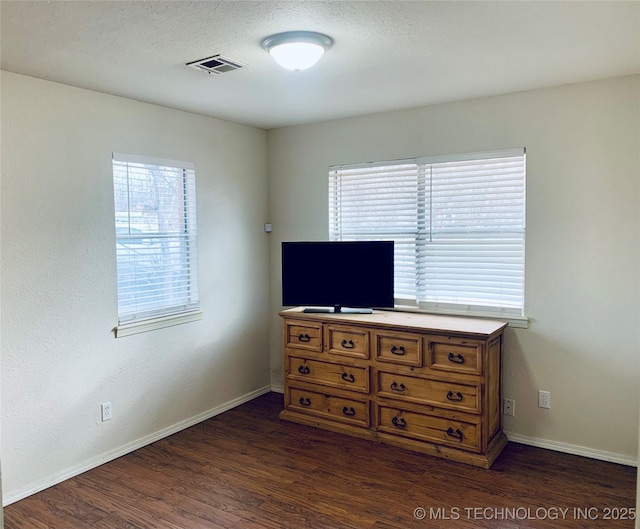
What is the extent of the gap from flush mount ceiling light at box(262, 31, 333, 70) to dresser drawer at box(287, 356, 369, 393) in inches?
86.1

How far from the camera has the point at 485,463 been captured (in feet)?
10.8

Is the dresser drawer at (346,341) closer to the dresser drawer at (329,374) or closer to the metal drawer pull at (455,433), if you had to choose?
the dresser drawer at (329,374)

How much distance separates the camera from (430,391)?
353cm

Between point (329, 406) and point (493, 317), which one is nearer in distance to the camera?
point (493, 317)

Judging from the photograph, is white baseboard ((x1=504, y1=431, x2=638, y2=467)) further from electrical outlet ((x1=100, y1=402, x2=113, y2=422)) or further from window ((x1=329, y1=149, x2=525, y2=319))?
electrical outlet ((x1=100, y1=402, x2=113, y2=422))

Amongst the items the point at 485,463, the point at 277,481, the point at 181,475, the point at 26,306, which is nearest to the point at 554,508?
the point at 485,463

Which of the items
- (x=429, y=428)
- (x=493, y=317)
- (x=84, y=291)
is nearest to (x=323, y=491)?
(x=429, y=428)

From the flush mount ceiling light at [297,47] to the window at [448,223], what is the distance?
5.44ft

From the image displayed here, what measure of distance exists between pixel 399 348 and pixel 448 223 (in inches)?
40.3

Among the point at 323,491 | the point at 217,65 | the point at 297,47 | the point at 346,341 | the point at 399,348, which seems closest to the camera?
the point at 297,47

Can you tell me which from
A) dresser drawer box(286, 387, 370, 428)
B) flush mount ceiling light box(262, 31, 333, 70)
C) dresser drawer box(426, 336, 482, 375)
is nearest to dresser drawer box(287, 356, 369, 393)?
dresser drawer box(286, 387, 370, 428)

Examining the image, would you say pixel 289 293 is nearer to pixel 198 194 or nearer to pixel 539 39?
pixel 198 194

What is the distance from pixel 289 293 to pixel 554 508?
230 cm

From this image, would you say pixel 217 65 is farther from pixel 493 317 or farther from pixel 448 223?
pixel 493 317
